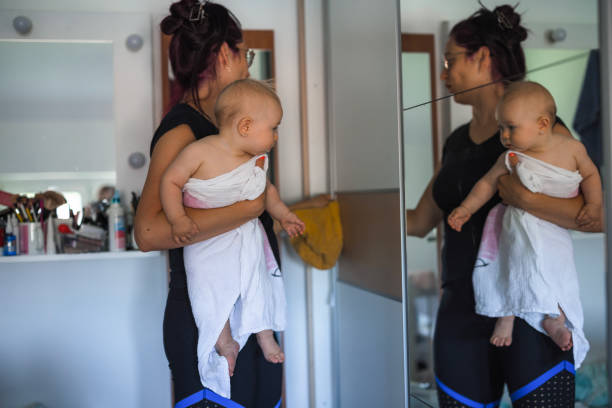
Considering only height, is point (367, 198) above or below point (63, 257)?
above

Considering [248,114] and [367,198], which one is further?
[367,198]

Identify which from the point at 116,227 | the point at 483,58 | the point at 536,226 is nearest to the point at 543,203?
the point at 536,226

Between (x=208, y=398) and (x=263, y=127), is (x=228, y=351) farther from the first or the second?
(x=263, y=127)

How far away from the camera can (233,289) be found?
144 centimetres

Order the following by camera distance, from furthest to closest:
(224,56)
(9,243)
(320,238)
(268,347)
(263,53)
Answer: (263,53) → (320,238) → (9,243) → (224,56) → (268,347)

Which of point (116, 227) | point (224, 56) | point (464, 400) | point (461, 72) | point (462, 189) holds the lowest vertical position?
point (464, 400)

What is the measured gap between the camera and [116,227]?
6.94ft

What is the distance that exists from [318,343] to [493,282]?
135 centimetres

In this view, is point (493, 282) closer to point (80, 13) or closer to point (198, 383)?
point (198, 383)

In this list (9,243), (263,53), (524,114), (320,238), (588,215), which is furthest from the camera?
→ (263,53)

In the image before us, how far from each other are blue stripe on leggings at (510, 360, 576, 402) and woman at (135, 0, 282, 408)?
64cm

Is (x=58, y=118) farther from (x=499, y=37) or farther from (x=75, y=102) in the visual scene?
(x=499, y=37)

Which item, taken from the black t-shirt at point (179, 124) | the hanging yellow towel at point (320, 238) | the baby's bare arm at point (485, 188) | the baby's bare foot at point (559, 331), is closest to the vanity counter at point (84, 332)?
the hanging yellow towel at point (320, 238)

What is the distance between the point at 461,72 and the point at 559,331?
693mm
